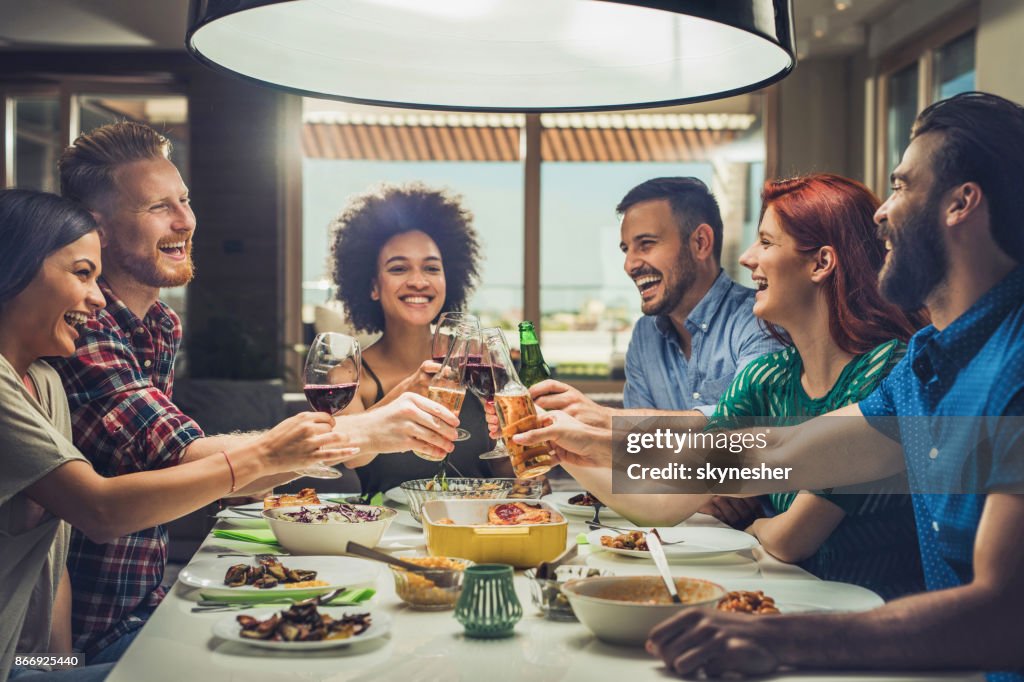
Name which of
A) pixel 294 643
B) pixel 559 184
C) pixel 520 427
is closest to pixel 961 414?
pixel 520 427

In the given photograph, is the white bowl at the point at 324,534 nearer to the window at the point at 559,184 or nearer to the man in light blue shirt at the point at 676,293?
the man in light blue shirt at the point at 676,293

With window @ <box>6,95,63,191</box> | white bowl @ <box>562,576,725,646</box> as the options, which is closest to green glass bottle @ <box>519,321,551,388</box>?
white bowl @ <box>562,576,725,646</box>

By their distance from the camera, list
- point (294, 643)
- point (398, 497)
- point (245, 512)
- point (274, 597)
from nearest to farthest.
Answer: point (294, 643), point (274, 597), point (245, 512), point (398, 497)

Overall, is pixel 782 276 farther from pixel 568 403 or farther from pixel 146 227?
pixel 146 227

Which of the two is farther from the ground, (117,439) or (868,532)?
(117,439)

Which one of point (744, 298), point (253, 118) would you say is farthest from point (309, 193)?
point (744, 298)

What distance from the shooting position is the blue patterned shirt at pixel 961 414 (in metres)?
1.20

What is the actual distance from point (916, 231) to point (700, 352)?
1544 millimetres

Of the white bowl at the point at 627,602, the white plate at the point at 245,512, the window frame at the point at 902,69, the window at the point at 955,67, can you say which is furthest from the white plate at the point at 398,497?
the window frame at the point at 902,69

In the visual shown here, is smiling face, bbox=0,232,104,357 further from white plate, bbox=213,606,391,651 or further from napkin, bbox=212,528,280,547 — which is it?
white plate, bbox=213,606,391,651

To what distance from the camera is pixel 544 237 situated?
7.77m

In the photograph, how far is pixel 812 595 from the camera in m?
1.27

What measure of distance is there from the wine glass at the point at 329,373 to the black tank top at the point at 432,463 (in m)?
0.82

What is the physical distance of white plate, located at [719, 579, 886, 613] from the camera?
47.6 inches
